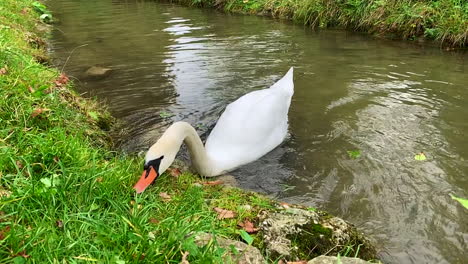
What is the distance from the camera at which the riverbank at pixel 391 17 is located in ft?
28.4

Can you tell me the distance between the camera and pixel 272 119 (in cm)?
479

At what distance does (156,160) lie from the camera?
3168 mm

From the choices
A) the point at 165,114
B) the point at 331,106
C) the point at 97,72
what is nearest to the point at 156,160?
the point at 165,114

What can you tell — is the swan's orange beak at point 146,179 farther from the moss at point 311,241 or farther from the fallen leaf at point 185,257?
the moss at point 311,241

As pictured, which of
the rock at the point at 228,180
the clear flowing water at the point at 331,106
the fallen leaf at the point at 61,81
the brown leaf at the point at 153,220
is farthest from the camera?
the fallen leaf at the point at 61,81

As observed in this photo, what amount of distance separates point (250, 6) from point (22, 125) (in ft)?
35.9

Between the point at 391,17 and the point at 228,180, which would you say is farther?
the point at 391,17

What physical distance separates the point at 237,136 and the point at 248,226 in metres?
1.64

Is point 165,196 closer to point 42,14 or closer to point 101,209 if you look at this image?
point 101,209

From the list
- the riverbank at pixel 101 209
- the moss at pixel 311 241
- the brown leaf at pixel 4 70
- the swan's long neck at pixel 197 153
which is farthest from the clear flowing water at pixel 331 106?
the brown leaf at pixel 4 70

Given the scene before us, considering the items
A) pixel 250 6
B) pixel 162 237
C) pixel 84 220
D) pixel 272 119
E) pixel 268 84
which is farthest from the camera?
pixel 250 6

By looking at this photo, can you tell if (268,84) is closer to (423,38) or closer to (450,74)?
(450,74)

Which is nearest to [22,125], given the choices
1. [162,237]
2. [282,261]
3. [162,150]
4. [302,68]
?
[162,150]

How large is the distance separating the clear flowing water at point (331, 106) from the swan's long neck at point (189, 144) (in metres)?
0.40
